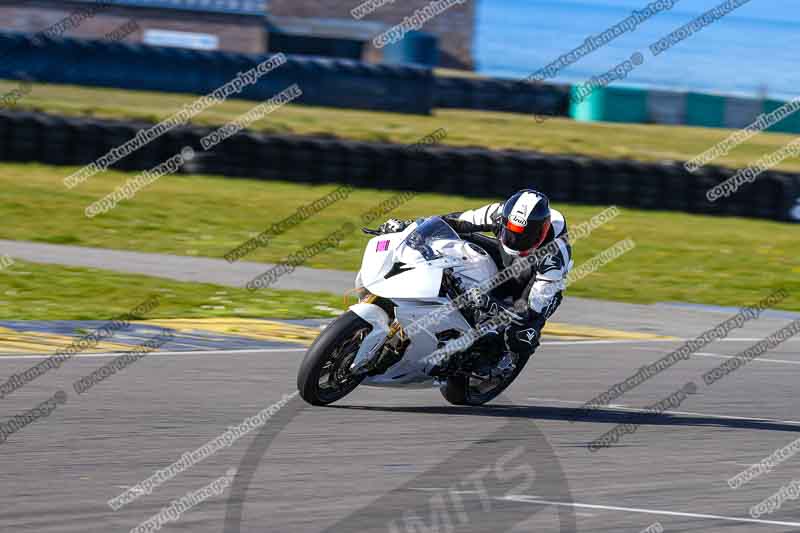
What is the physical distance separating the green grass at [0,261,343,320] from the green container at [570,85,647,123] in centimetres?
2612

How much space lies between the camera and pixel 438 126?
33.2 m

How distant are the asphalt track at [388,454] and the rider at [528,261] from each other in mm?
601

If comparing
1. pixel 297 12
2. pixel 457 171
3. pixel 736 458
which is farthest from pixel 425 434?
pixel 297 12

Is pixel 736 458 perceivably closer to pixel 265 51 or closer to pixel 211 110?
pixel 211 110

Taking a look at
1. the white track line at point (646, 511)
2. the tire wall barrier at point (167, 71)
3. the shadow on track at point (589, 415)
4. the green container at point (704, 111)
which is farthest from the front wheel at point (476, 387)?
the green container at point (704, 111)

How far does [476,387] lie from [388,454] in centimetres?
210

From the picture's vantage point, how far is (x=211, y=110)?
109 ft

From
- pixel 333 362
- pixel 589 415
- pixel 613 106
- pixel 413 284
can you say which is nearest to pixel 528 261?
pixel 413 284

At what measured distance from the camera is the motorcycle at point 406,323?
28.2ft

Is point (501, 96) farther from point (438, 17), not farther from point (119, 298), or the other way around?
point (119, 298)

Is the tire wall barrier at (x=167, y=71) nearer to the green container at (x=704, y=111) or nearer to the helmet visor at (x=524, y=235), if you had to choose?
the green container at (x=704, y=111)

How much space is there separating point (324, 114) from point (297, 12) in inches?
749

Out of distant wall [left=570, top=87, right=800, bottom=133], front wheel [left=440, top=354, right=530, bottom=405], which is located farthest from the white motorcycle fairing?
distant wall [left=570, top=87, right=800, bottom=133]

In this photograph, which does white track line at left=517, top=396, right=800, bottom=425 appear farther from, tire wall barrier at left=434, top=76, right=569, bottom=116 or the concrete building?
the concrete building
